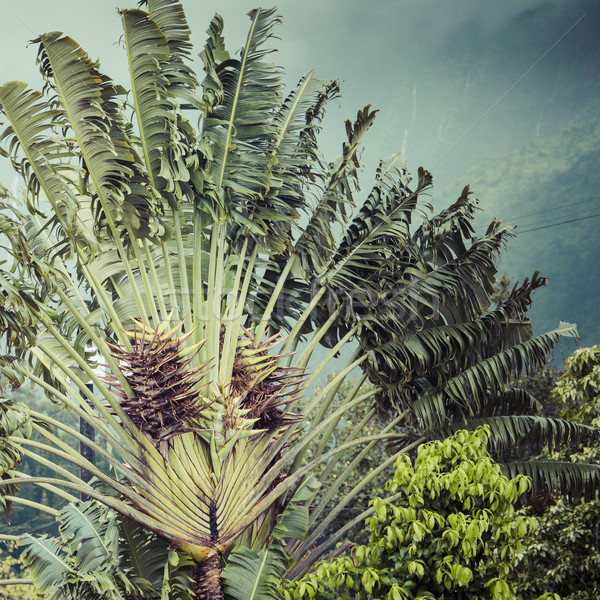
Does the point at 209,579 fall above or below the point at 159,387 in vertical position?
below

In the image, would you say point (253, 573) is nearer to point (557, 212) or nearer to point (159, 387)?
point (159, 387)

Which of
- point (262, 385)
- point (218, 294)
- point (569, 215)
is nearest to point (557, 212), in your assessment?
point (569, 215)

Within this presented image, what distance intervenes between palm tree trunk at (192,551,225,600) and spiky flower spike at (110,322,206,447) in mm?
1064

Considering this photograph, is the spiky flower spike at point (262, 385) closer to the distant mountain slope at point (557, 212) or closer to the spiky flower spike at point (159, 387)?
the spiky flower spike at point (159, 387)

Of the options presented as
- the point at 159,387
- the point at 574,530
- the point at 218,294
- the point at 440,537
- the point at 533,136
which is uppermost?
the point at 533,136

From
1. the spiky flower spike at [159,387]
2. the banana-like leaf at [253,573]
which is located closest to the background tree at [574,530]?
the banana-like leaf at [253,573]

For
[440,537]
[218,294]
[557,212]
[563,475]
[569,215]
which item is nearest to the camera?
[440,537]

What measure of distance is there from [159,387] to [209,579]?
5.33ft

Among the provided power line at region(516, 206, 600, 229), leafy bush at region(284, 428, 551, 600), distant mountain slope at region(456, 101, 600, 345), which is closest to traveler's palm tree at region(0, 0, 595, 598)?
leafy bush at region(284, 428, 551, 600)

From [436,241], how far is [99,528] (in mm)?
4662

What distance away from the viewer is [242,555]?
4.96 m

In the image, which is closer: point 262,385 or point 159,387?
point 159,387

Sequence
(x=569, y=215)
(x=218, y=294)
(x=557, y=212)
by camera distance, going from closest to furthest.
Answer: (x=218, y=294), (x=569, y=215), (x=557, y=212)

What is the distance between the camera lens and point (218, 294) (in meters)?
5.99
